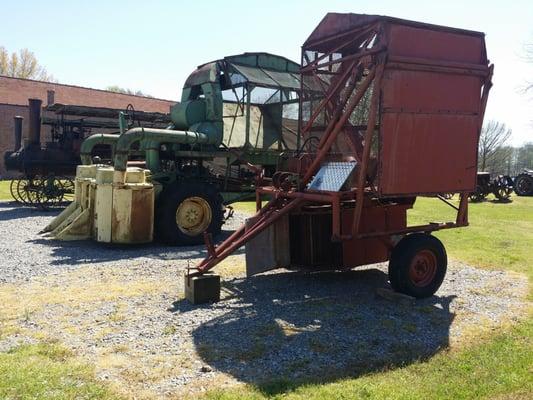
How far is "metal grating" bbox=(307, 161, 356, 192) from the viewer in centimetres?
575

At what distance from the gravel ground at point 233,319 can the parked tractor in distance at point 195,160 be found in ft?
3.91

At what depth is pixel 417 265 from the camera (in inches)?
242

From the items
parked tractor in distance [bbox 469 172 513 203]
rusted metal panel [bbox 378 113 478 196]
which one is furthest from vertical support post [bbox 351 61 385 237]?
parked tractor in distance [bbox 469 172 513 203]

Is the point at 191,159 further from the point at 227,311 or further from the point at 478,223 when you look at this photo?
the point at 478,223

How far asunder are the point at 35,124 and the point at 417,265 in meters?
12.7

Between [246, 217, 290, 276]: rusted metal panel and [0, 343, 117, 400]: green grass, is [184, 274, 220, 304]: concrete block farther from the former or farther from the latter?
[0, 343, 117, 400]: green grass

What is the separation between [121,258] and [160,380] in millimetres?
4580

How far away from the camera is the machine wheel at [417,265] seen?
5930mm

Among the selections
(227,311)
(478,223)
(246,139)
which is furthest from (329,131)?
(478,223)

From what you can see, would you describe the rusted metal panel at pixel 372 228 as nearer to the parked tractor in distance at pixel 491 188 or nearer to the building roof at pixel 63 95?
the parked tractor in distance at pixel 491 188

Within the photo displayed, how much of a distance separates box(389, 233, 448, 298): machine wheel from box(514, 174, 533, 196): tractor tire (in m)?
23.5

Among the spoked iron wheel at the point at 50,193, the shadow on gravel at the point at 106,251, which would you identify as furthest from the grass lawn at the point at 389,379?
the spoked iron wheel at the point at 50,193

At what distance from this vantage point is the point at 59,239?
928 cm

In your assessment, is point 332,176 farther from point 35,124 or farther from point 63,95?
point 63,95
